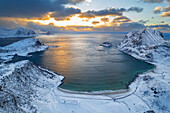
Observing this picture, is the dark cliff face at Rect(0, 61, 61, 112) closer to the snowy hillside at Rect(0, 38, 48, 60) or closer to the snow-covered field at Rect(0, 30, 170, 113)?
the snow-covered field at Rect(0, 30, 170, 113)

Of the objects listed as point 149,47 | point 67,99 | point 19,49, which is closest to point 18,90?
point 67,99

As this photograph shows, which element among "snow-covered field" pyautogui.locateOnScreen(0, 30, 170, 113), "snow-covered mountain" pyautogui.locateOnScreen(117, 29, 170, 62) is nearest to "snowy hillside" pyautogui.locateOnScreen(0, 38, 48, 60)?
"snow-covered field" pyautogui.locateOnScreen(0, 30, 170, 113)

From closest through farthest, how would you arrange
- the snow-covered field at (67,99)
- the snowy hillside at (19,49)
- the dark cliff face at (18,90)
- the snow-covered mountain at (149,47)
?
the dark cliff face at (18,90) < the snow-covered field at (67,99) < the snow-covered mountain at (149,47) < the snowy hillside at (19,49)

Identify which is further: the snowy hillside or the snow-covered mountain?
the snowy hillside

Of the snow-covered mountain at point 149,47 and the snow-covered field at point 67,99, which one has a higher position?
the snow-covered mountain at point 149,47

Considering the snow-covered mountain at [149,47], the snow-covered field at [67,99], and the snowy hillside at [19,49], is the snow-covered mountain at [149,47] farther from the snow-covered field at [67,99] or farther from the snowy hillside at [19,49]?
the snowy hillside at [19,49]

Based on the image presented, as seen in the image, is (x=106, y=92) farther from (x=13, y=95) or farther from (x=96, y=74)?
(x=13, y=95)

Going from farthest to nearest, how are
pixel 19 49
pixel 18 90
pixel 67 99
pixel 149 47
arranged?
1. pixel 19 49
2. pixel 149 47
3. pixel 67 99
4. pixel 18 90

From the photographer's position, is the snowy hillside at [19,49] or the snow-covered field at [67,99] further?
the snowy hillside at [19,49]

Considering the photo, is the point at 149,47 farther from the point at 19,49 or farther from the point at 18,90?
the point at 19,49

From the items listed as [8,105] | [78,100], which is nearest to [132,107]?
[78,100]

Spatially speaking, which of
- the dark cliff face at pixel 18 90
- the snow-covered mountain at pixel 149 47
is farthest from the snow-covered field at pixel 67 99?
the snow-covered mountain at pixel 149 47

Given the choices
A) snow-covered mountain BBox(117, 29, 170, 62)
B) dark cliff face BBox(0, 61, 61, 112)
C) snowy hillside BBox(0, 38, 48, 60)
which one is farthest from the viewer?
snowy hillside BBox(0, 38, 48, 60)
